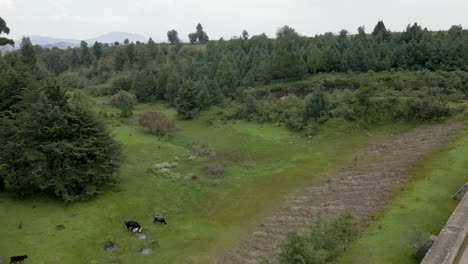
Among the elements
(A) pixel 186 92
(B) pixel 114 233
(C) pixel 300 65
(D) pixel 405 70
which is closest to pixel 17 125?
(B) pixel 114 233

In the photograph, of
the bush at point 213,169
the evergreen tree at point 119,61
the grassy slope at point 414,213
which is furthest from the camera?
the evergreen tree at point 119,61

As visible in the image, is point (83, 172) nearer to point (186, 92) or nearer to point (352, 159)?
point (352, 159)

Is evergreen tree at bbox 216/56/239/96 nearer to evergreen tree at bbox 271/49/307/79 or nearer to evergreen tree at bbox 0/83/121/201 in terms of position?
evergreen tree at bbox 271/49/307/79

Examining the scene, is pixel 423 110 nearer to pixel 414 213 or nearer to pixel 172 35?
pixel 414 213

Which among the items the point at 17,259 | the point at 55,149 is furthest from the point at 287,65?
the point at 17,259

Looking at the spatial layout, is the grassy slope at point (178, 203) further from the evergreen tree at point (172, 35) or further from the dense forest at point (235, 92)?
the evergreen tree at point (172, 35)

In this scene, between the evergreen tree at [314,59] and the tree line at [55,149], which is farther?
the evergreen tree at [314,59]

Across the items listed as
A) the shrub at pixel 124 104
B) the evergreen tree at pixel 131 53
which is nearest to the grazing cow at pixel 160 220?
the shrub at pixel 124 104
